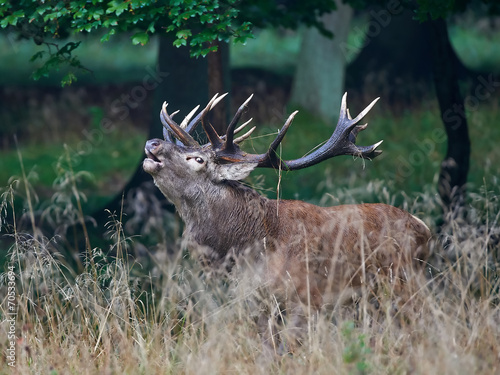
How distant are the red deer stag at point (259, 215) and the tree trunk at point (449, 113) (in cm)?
225

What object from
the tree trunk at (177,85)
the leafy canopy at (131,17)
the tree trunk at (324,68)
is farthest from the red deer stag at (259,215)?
the tree trunk at (324,68)

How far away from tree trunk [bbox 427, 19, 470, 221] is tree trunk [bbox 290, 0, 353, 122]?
6.94 metres

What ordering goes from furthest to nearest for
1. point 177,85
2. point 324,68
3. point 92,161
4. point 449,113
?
point 92,161
point 324,68
point 177,85
point 449,113

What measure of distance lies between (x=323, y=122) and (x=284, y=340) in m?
10.4

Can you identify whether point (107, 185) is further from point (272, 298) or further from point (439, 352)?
point (439, 352)

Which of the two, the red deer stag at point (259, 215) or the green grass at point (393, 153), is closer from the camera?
the red deer stag at point (259, 215)

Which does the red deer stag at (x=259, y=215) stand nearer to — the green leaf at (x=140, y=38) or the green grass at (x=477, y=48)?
the green leaf at (x=140, y=38)

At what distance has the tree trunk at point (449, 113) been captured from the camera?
8.12 meters

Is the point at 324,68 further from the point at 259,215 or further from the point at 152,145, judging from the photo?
the point at 152,145

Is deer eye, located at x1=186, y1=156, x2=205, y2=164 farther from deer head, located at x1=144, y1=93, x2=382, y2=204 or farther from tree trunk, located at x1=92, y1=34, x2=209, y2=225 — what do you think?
tree trunk, located at x1=92, y1=34, x2=209, y2=225

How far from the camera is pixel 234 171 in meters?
5.89

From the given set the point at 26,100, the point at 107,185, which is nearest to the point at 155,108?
the point at 107,185

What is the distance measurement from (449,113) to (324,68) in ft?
24.4

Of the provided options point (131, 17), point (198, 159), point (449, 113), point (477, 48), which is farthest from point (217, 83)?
point (477, 48)
